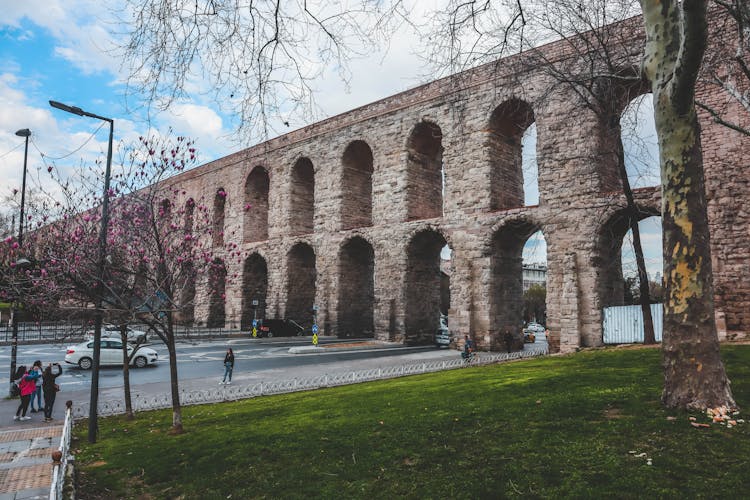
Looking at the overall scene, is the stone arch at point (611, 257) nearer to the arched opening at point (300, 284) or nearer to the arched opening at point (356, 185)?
the arched opening at point (356, 185)

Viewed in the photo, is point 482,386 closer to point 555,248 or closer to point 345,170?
point 555,248

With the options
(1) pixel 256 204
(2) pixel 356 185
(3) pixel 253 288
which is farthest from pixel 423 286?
(1) pixel 256 204

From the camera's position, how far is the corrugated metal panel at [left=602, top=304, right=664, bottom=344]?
63.0 ft

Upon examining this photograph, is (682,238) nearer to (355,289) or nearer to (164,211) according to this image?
(164,211)

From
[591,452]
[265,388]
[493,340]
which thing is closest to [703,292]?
[591,452]

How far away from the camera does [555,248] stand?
71.8ft

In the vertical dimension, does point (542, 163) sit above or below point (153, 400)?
above

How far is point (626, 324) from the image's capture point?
1964 centimetres

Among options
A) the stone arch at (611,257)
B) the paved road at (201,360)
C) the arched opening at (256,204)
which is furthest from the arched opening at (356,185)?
the stone arch at (611,257)

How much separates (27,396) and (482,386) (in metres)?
10.9

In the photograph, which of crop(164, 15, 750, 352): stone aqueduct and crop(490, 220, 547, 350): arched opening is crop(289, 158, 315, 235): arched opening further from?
crop(490, 220, 547, 350): arched opening

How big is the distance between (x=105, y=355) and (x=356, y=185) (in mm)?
18193

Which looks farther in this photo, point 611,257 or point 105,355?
point 611,257

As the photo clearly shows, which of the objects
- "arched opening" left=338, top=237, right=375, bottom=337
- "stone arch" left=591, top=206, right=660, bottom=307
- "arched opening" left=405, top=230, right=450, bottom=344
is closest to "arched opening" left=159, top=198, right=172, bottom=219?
"arched opening" left=405, top=230, right=450, bottom=344
